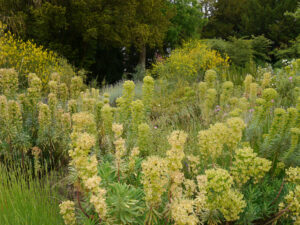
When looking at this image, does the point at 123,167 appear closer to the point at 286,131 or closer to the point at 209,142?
the point at 209,142

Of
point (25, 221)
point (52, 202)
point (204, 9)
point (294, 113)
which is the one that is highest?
point (204, 9)

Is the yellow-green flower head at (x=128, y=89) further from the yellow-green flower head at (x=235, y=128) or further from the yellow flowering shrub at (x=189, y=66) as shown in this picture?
the yellow flowering shrub at (x=189, y=66)

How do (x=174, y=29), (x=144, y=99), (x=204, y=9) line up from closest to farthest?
(x=144, y=99) → (x=174, y=29) → (x=204, y=9)

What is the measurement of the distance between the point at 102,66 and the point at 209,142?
40.6 feet

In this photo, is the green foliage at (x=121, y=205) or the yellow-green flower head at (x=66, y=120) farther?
the yellow-green flower head at (x=66, y=120)

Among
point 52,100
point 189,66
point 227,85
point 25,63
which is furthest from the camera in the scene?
point 189,66

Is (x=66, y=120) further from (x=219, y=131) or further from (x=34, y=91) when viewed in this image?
(x=219, y=131)

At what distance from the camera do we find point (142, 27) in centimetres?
1196

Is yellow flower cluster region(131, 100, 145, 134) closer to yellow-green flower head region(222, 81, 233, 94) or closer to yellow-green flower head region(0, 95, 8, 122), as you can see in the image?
yellow-green flower head region(0, 95, 8, 122)

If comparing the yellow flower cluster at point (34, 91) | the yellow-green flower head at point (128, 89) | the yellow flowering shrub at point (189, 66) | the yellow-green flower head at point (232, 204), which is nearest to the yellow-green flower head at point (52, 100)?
the yellow flower cluster at point (34, 91)

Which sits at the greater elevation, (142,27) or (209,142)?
(142,27)

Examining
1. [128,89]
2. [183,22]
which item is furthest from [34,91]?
[183,22]

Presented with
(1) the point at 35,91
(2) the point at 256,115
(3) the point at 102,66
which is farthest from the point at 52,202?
(3) the point at 102,66

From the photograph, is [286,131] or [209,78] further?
[209,78]
